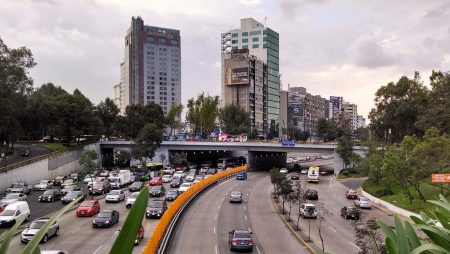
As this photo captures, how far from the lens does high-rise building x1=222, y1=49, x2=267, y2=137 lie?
532ft

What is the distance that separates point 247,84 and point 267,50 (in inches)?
1175

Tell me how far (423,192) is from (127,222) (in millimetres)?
51434

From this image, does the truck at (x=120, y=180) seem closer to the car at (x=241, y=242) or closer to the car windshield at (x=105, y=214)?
the car windshield at (x=105, y=214)

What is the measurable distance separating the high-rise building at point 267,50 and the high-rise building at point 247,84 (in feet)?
18.0

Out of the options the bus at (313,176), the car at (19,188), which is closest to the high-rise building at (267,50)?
the bus at (313,176)

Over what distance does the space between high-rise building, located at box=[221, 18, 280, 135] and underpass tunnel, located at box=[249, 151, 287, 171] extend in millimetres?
63468

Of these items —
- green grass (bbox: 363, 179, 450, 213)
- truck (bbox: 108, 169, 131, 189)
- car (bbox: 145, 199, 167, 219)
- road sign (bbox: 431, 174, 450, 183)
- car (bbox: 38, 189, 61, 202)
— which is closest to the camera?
road sign (bbox: 431, 174, 450, 183)

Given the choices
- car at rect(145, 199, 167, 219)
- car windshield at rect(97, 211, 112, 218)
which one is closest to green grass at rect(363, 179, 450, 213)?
car at rect(145, 199, 167, 219)

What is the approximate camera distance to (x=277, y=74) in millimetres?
190375

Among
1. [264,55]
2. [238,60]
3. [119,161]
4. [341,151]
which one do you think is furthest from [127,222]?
[264,55]

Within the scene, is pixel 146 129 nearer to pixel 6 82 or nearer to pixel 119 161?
pixel 119 161

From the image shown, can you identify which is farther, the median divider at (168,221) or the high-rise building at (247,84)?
the high-rise building at (247,84)

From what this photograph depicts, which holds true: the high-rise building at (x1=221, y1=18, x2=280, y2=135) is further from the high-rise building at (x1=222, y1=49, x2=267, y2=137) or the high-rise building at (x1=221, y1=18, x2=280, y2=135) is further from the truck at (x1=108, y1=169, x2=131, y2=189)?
the truck at (x1=108, y1=169, x2=131, y2=189)

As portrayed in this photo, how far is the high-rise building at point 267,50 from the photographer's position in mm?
182875
